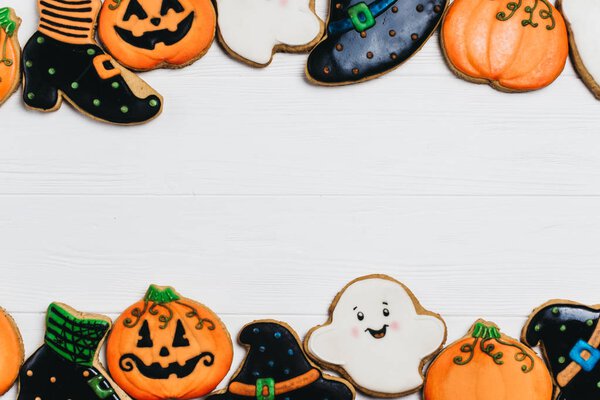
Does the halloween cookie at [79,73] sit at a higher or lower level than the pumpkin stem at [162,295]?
higher

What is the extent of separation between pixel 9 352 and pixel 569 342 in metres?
0.86

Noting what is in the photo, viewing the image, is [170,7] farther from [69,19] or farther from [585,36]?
[585,36]

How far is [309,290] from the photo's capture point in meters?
1.12

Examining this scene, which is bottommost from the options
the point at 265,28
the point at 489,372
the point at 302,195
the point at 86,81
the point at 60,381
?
the point at 60,381

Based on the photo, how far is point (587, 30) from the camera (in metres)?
1.07

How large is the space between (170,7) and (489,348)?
0.70m

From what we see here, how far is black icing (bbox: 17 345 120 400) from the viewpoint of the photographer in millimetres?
1097

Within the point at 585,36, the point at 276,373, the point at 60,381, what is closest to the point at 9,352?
the point at 60,381

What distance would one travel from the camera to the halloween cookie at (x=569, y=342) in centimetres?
107

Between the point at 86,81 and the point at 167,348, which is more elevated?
the point at 86,81

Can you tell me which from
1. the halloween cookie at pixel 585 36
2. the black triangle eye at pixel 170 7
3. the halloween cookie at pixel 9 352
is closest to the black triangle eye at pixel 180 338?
the halloween cookie at pixel 9 352

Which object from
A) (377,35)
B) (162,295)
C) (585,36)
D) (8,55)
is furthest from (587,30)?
(8,55)

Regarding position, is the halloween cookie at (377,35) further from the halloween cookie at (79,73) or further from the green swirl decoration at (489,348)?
the green swirl decoration at (489,348)

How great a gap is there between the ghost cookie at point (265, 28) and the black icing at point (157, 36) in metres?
0.05
